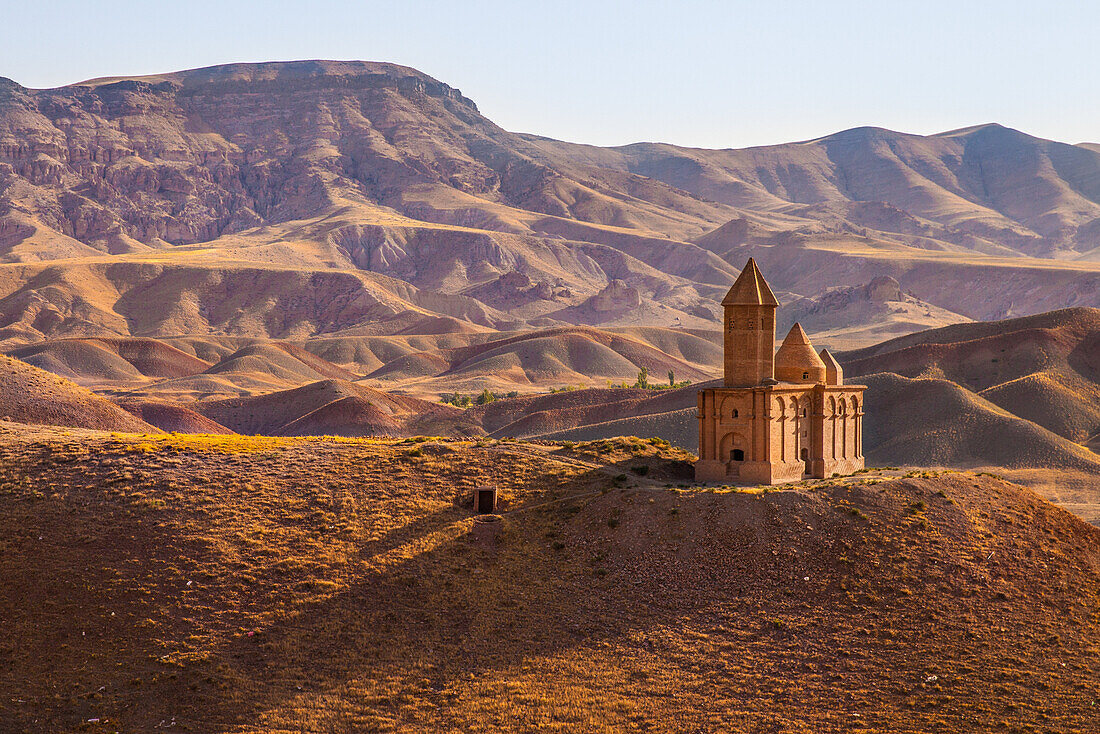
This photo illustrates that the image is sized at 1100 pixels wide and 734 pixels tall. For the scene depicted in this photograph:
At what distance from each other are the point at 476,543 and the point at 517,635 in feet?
16.6

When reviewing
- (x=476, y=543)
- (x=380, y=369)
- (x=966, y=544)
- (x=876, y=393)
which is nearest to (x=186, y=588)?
(x=476, y=543)

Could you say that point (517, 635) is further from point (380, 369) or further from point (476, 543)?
point (380, 369)


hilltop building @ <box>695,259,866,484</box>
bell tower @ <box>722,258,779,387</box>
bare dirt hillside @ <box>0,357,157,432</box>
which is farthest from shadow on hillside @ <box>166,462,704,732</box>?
bare dirt hillside @ <box>0,357,157,432</box>

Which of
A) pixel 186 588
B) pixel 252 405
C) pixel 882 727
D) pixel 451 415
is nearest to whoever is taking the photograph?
pixel 882 727

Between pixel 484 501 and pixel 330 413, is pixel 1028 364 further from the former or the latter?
pixel 484 501

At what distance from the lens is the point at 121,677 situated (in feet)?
109

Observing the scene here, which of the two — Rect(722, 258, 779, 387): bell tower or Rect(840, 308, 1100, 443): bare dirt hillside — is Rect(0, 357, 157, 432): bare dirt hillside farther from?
Rect(840, 308, 1100, 443): bare dirt hillside

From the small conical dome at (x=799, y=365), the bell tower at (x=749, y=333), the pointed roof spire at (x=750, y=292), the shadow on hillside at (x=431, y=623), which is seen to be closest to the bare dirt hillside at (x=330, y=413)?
the small conical dome at (x=799, y=365)

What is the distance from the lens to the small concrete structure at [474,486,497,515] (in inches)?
1660

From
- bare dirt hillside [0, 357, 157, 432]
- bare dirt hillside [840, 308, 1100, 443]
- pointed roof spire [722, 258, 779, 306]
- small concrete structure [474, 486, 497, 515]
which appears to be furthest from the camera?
bare dirt hillside [840, 308, 1100, 443]

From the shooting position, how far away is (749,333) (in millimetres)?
46562

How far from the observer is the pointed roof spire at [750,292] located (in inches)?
1822

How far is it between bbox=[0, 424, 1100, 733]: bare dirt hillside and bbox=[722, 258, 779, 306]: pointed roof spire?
755 centimetres

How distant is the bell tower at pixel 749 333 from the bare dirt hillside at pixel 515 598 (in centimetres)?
525
